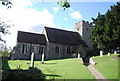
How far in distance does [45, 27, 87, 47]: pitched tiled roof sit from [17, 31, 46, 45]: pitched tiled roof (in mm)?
2281

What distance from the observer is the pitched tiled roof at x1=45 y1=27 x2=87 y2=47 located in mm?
41869

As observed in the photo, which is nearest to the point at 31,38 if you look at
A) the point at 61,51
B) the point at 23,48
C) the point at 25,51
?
the point at 23,48

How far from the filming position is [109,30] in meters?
25.5

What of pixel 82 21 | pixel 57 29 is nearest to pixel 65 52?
pixel 57 29

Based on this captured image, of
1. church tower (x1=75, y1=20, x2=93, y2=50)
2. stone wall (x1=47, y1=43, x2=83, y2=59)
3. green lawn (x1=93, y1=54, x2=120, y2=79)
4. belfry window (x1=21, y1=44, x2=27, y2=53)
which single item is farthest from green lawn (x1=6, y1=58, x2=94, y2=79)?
church tower (x1=75, y1=20, x2=93, y2=50)

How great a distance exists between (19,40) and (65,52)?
13.7 m

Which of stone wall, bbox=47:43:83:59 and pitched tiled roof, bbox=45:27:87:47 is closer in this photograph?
stone wall, bbox=47:43:83:59

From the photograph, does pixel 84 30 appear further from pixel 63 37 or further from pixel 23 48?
pixel 23 48

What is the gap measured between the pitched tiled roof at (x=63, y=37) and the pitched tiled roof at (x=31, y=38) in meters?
2.28

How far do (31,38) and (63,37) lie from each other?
393 inches

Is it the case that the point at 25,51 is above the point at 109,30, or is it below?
below

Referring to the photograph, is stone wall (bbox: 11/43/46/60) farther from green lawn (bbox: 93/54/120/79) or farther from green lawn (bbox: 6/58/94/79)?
green lawn (bbox: 93/54/120/79)

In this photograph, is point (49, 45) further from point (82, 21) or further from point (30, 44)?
point (82, 21)

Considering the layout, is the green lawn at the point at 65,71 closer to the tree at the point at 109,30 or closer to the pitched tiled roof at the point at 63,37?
the tree at the point at 109,30
